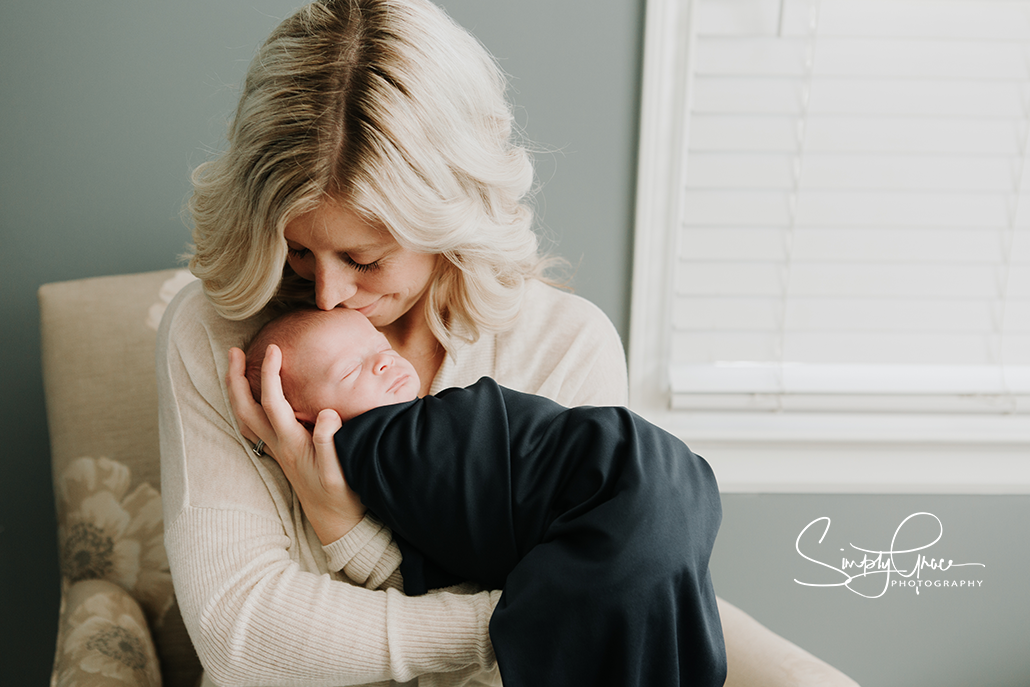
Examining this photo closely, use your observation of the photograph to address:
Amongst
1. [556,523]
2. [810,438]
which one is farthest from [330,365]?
[810,438]

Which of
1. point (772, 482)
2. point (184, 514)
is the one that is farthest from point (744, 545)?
point (184, 514)

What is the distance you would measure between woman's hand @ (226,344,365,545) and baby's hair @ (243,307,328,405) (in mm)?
16

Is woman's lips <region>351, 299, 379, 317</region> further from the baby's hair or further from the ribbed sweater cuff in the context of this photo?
the ribbed sweater cuff

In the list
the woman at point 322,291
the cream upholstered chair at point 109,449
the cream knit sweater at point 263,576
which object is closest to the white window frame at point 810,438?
the woman at point 322,291

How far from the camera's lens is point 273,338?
3.10 feet

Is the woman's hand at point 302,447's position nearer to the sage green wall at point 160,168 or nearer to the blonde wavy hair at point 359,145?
the blonde wavy hair at point 359,145

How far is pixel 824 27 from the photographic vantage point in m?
1.43

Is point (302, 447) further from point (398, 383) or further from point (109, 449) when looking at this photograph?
point (109, 449)

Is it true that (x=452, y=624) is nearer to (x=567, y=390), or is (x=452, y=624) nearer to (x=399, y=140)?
(x=567, y=390)

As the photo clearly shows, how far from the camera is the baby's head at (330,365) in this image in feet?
3.00

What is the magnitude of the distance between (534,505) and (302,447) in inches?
12.2

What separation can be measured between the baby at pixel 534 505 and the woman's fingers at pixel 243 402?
25 millimetres

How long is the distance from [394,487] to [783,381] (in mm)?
1047

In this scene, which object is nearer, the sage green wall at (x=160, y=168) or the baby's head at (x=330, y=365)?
the baby's head at (x=330, y=365)
